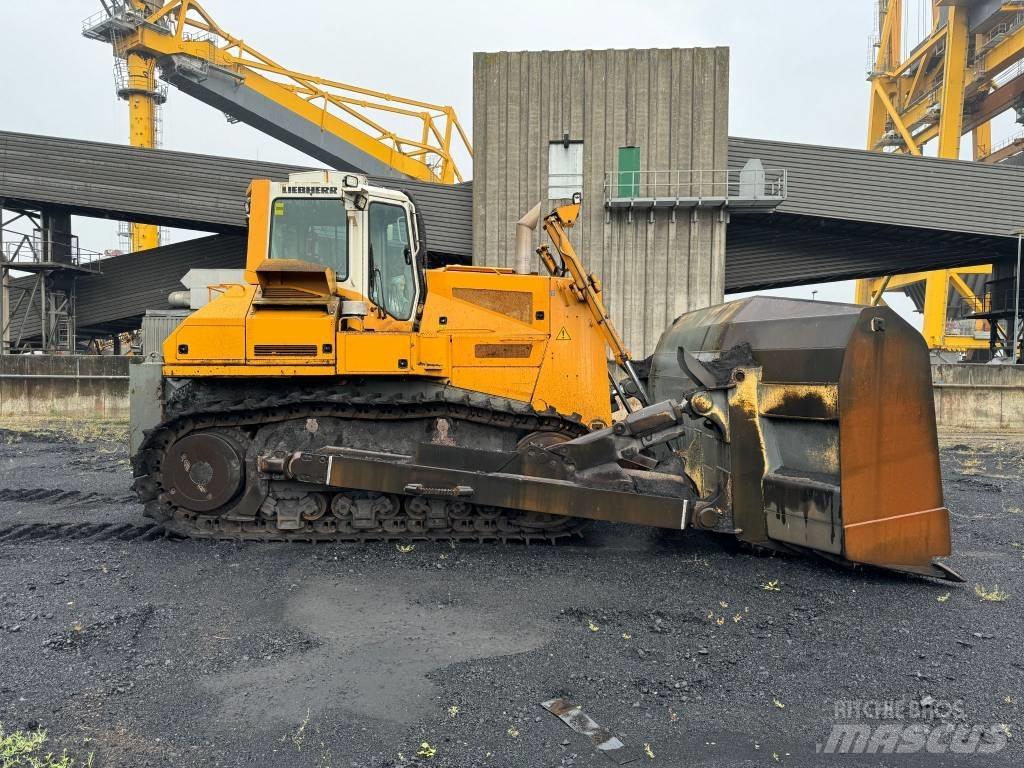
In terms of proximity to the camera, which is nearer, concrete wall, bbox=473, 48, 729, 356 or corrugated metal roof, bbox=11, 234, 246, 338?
concrete wall, bbox=473, 48, 729, 356

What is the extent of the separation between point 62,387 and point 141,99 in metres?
18.3

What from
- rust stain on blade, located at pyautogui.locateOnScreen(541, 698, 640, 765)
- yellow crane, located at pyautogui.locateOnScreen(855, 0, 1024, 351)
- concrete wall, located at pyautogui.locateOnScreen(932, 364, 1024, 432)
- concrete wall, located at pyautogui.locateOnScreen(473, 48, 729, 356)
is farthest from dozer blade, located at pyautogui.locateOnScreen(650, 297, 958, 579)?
yellow crane, located at pyautogui.locateOnScreen(855, 0, 1024, 351)

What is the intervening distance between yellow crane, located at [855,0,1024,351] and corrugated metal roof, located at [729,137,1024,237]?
7025 mm

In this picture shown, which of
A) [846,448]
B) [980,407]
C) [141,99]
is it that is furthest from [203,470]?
[141,99]

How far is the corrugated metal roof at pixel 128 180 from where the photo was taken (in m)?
17.7

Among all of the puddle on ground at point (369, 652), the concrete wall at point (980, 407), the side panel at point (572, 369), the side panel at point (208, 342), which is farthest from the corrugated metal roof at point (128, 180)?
the puddle on ground at point (369, 652)

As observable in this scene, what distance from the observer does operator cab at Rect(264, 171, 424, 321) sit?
518 cm

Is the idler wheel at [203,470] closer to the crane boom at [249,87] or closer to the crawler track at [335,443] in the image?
the crawler track at [335,443]

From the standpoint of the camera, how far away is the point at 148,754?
235 centimetres

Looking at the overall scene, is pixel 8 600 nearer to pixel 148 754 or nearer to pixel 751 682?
pixel 148 754

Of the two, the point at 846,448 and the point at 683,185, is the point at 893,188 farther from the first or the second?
the point at 846,448

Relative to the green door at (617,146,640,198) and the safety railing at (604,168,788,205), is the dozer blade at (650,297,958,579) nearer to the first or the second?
the safety railing at (604,168,788,205)

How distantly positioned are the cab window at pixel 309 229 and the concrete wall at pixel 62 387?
11878 mm

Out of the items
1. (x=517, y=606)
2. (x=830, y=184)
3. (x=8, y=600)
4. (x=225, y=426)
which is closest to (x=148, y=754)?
(x=517, y=606)
